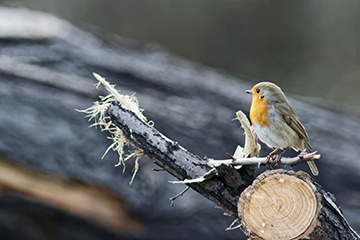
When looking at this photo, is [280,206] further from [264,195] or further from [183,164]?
[183,164]

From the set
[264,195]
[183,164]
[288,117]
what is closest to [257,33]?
[288,117]

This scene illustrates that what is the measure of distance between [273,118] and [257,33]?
773 centimetres

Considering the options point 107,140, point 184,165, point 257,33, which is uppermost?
point 257,33

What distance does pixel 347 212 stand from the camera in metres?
3.27

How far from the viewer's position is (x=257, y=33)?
9375mm

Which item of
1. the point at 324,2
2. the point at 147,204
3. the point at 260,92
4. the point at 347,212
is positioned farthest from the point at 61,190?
the point at 324,2

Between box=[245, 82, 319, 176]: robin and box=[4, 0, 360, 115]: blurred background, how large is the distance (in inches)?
265

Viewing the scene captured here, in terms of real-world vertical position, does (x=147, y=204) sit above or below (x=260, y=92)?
below

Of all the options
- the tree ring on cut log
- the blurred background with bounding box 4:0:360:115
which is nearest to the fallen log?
the tree ring on cut log

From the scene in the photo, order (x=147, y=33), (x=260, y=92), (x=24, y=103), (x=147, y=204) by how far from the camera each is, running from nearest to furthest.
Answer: (x=260, y=92) < (x=147, y=204) < (x=24, y=103) < (x=147, y=33)

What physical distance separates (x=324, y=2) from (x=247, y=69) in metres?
2.45

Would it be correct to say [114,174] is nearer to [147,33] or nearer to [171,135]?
[171,135]

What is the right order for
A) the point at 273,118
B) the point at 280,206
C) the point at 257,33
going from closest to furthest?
1. the point at 280,206
2. the point at 273,118
3. the point at 257,33

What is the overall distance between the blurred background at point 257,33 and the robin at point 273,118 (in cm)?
672
